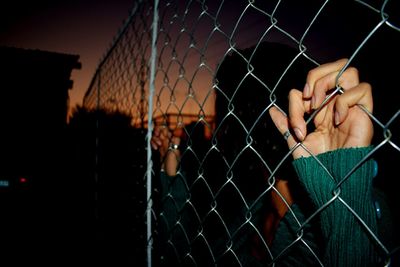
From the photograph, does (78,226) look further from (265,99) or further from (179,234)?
(265,99)

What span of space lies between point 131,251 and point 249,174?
5.56 ft

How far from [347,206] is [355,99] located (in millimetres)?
319

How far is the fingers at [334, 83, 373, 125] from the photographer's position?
0.68 meters

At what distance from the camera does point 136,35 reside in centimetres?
237

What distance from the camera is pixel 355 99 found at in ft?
2.25

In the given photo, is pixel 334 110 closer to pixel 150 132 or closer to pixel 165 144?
pixel 150 132

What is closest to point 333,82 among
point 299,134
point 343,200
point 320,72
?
point 320,72

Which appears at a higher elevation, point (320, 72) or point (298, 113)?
point (320, 72)

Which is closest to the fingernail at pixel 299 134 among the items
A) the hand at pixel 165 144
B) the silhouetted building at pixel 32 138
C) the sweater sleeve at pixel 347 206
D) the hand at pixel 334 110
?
the hand at pixel 334 110

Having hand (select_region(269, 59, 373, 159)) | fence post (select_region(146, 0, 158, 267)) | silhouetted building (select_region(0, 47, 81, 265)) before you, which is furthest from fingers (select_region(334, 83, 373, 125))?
silhouetted building (select_region(0, 47, 81, 265))

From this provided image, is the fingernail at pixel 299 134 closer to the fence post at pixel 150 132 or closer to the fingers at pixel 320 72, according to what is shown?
the fingers at pixel 320 72

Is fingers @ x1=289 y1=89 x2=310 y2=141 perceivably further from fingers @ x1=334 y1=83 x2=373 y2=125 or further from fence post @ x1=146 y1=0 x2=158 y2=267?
fence post @ x1=146 y1=0 x2=158 y2=267

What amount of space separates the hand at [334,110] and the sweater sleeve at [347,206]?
0.23 ft

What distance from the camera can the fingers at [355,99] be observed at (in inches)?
26.9
